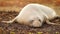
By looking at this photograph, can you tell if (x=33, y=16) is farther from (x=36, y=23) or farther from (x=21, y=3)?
(x=21, y=3)

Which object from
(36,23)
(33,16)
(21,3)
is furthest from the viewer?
(21,3)

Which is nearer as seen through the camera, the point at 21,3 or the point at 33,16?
the point at 33,16

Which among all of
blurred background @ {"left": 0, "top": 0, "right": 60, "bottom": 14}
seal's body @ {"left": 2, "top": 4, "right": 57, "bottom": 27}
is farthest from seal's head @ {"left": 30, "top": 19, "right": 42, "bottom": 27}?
blurred background @ {"left": 0, "top": 0, "right": 60, "bottom": 14}

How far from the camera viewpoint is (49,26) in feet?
8.44

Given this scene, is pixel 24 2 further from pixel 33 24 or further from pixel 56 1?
pixel 33 24

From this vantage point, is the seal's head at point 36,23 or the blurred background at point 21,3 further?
the blurred background at point 21,3

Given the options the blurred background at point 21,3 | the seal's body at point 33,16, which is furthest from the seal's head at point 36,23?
the blurred background at point 21,3

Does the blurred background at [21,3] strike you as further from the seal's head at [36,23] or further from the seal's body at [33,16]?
the seal's head at [36,23]

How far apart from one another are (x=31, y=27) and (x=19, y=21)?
0.88 ft

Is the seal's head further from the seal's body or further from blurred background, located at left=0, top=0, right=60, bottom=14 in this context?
blurred background, located at left=0, top=0, right=60, bottom=14

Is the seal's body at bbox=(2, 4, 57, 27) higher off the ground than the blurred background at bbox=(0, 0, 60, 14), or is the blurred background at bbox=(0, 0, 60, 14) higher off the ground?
the blurred background at bbox=(0, 0, 60, 14)

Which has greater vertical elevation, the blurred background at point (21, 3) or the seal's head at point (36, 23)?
the blurred background at point (21, 3)

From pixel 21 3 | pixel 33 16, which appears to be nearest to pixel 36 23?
pixel 33 16

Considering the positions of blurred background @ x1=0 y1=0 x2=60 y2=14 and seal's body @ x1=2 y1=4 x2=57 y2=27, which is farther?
blurred background @ x1=0 y1=0 x2=60 y2=14
